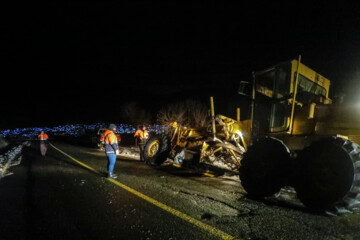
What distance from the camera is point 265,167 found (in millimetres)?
5102

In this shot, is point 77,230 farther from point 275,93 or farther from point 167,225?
point 275,93

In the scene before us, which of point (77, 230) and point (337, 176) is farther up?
point (337, 176)

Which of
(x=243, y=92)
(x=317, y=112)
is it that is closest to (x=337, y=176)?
(x=317, y=112)

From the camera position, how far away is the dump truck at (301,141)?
3969 mm

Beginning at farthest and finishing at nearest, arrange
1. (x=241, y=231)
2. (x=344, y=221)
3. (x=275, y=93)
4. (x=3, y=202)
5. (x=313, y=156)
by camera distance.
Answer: (x=275, y=93) < (x=3, y=202) < (x=313, y=156) < (x=344, y=221) < (x=241, y=231)

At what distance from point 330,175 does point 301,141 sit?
1.03 meters

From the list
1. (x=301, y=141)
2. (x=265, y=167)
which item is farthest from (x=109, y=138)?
(x=301, y=141)

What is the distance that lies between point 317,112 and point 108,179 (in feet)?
18.2

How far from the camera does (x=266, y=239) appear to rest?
3.21 m

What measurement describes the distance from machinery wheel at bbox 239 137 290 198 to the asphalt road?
284mm

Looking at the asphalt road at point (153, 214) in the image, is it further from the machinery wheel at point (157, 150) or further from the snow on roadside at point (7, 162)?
the machinery wheel at point (157, 150)

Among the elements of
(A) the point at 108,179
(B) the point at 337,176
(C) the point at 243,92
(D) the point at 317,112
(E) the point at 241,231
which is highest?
(C) the point at 243,92

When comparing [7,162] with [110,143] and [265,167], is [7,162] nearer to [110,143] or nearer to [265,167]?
[110,143]

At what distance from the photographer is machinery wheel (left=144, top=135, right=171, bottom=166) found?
9805 millimetres
